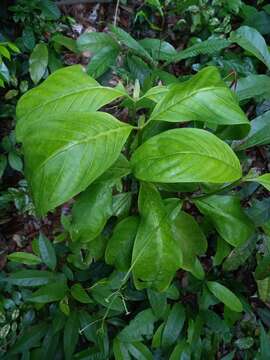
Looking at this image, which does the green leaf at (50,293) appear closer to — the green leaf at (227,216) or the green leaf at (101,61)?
the green leaf at (227,216)

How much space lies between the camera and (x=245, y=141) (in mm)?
1103

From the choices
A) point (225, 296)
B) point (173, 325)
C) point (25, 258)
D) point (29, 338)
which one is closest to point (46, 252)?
point (25, 258)

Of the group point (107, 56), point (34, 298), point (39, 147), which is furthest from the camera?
point (107, 56)

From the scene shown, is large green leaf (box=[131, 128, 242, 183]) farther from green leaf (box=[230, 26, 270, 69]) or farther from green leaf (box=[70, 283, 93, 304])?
green leaf (box=[70, 283, 93, 304])

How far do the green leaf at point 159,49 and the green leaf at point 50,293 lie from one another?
966 millimetres

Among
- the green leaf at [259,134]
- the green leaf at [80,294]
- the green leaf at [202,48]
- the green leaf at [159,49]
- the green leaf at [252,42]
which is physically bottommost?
the green leaf at [80,294]

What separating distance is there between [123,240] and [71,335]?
57 centimetres

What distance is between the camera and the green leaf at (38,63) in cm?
168

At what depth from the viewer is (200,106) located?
0.82 m

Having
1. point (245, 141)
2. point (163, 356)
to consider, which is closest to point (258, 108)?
point (245, 141)

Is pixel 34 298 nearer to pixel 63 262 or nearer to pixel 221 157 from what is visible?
pixel 63 262

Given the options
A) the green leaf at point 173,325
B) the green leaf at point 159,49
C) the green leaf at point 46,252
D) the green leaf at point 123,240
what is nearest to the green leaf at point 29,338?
the green leaf at point 46,252

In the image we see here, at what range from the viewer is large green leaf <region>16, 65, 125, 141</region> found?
85cm

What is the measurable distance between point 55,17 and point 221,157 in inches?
49.0
